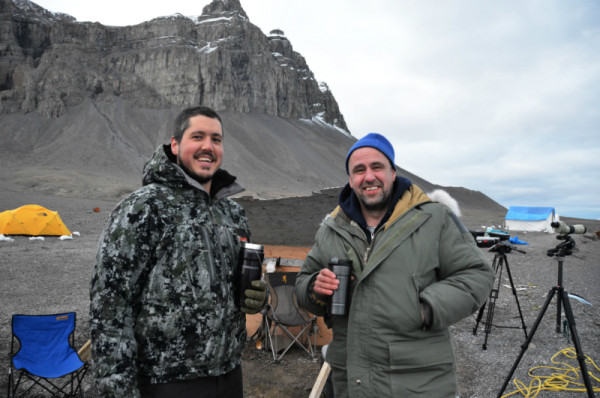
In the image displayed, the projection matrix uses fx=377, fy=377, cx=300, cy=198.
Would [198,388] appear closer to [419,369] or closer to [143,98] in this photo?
[419,369]

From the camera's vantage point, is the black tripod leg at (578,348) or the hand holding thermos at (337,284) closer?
the hand holding thermos at (337,284)

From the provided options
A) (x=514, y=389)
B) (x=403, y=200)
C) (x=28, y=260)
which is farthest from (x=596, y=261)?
(x=28, y=260)

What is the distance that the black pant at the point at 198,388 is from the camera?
1656 mm

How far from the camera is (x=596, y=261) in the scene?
582 inches

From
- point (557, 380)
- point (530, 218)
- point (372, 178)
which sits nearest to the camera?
point (372, 178)

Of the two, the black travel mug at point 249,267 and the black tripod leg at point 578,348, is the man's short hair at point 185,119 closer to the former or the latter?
the black travel mug at point 249,267

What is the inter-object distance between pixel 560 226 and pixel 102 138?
64.7 meters

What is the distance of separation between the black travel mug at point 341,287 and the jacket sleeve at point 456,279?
0.36 meters

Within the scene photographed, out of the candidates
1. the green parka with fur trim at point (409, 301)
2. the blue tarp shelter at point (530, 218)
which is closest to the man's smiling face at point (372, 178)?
the green parka with fur trim at point (409, 301)

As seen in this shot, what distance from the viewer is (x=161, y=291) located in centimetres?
168

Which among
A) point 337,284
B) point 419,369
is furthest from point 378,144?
→ point 419,369

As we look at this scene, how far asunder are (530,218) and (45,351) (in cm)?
3265

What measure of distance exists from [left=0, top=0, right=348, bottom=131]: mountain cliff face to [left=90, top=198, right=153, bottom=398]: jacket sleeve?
2933 inches

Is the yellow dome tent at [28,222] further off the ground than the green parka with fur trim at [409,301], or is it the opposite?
the green parka with fur trim at [409,301]
